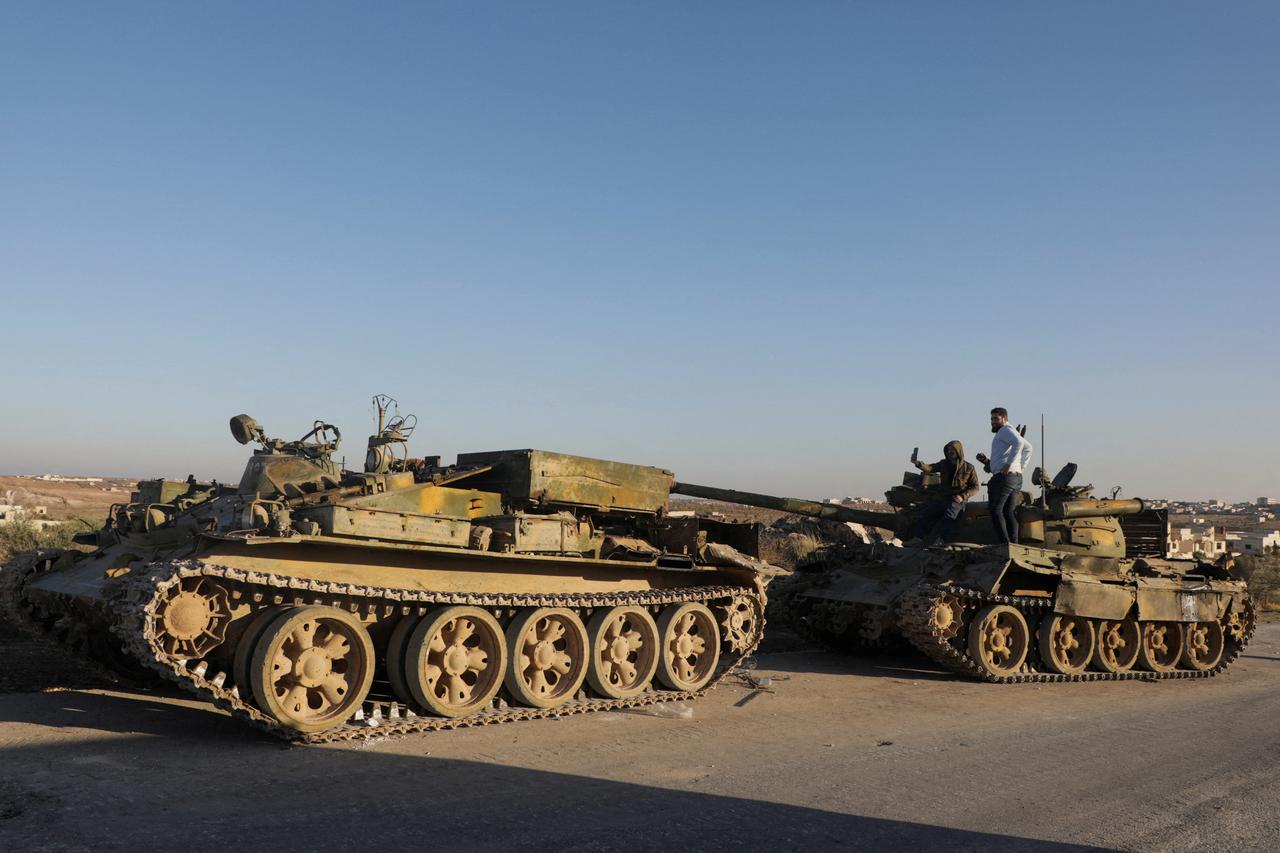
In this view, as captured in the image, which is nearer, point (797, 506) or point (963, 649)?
point (963, 649)

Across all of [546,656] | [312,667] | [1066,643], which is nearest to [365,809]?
[312,667]

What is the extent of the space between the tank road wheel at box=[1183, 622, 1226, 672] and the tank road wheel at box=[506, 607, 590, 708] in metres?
11.2

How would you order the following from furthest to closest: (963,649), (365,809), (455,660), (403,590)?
(963,649), (455,660), (403,590), (365,809)

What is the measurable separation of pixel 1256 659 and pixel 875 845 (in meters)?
15.7

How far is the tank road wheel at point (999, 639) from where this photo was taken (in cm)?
1427

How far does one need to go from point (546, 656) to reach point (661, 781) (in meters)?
3.18

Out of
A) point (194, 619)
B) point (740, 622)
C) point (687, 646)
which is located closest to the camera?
point (194, 619)

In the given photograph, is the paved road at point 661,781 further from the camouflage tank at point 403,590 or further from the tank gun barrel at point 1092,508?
the tank gun barrel at point 1092,508

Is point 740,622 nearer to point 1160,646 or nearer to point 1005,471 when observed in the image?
point 1005,471

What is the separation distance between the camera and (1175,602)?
16188 mm

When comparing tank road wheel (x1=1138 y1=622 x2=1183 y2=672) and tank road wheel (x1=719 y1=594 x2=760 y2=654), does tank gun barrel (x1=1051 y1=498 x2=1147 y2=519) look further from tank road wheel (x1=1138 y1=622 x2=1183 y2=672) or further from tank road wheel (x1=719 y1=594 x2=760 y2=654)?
tank road wheel (x1=719 y1=594 x2=760 y2=654)

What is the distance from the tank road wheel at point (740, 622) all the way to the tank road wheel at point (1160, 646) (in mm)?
7077

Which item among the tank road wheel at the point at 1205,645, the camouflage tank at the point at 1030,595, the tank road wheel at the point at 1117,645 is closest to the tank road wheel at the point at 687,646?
the camouflage tank at the point at 1030,595

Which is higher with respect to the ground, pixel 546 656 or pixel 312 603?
pixel 312 603
